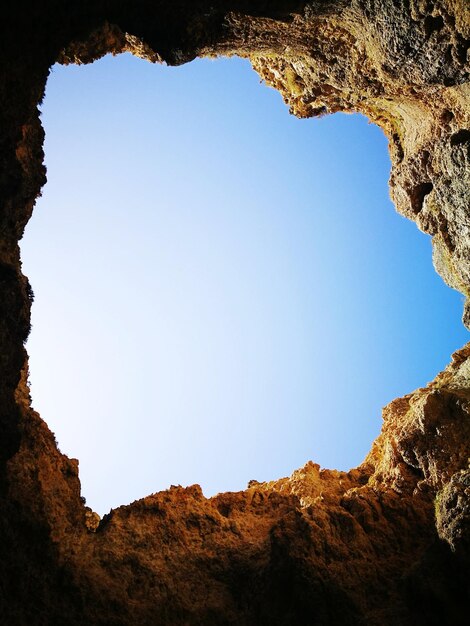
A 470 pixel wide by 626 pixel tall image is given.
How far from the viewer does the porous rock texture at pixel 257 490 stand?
661 centimetres

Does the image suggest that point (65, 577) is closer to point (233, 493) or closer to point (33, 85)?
point (233, 493)

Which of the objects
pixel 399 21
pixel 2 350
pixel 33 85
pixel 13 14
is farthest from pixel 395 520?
pixel 13 14

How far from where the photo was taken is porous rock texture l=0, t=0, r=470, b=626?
661 centimetres

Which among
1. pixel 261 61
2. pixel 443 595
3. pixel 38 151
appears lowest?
pixel 443 595

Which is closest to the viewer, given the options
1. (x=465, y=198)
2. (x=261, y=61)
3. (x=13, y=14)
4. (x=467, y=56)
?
(x=13, y=14)

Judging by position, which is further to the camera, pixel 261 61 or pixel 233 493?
pixel 261 61

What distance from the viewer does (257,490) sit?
10.2 m

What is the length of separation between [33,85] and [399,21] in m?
5.92

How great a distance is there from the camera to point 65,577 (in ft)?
22.4

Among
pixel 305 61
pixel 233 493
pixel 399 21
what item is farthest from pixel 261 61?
pixel 233 493

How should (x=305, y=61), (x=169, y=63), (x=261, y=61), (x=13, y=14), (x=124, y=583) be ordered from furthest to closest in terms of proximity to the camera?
1. (x=261, y=61)
2. (x=305, y=61)
3. (x=169, y=63)
4. (x=124, y=583)
5. (x=13, y=14)

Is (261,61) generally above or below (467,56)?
above

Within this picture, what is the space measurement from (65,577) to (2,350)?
3.73m

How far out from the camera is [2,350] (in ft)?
22.5
